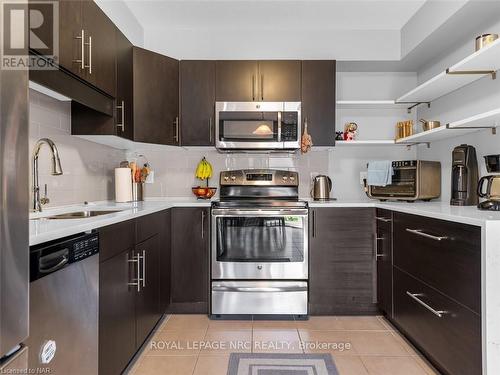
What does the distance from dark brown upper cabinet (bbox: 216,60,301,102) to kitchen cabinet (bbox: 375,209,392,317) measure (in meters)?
1.20

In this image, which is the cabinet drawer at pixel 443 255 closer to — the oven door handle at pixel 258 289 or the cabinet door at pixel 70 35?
the oven door handle at pixel 258 289

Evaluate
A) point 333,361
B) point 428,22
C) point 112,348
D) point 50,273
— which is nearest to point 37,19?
point 50,273

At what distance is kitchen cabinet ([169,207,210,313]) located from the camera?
102 inches

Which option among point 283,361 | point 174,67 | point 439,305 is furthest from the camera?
point 174,67

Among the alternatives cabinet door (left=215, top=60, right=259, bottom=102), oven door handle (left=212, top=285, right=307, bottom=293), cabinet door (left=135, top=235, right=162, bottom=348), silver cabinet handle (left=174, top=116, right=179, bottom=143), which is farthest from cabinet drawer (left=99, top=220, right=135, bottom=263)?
cabinet door (left=215, top=60, right=259, bottom=102)

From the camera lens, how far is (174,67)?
2791 mm

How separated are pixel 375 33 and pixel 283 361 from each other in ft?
8.88

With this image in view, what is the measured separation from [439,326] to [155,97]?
2.37 meters

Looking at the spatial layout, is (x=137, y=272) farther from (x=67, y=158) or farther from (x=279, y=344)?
(x=279, y=344)

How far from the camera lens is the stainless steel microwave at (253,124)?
280 cm

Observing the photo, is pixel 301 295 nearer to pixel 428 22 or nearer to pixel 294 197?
pixel 294 197

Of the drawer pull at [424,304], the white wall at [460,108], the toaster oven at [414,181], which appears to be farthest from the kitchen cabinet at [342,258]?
the white wall at [460,108]

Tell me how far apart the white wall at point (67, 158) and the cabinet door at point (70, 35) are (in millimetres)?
379

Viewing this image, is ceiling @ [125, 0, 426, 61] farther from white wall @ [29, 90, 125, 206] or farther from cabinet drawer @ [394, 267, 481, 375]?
cabinet drawer @ [394, 267, 481, 375]
